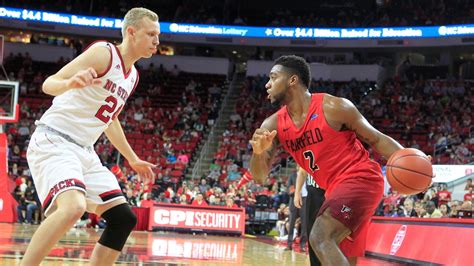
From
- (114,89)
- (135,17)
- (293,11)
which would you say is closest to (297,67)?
(135,17)

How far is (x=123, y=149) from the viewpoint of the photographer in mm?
5273

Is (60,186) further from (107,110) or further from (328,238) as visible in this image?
(328,238)

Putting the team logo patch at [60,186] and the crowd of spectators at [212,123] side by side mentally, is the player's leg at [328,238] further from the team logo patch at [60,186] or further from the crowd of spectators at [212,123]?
the crowd of spectators at [212,123]

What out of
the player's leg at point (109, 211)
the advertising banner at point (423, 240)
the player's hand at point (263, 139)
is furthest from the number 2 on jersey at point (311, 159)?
the advertising banner at point (423, 240)

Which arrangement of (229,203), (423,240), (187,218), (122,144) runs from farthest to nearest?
(229,203) < (187,218) < (423,240) < (122,144)

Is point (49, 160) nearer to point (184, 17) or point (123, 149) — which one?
point (123, 149)

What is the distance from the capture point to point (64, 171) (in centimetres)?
444

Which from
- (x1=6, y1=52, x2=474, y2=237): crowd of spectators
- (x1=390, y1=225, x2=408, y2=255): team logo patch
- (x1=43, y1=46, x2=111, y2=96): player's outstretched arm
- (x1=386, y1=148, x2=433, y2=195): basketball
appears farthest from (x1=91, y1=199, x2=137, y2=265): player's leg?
(x1=6, y1=52, x2=474, y2=237): crowd of spectators

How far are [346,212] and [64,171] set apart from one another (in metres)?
1.91

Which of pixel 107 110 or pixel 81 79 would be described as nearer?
pixel 81 79

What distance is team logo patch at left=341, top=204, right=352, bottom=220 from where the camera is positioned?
15.1 ft

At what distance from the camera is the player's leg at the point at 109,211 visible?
15.6 ft

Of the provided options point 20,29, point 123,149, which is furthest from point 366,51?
point 123,149

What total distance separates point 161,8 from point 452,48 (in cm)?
1494
